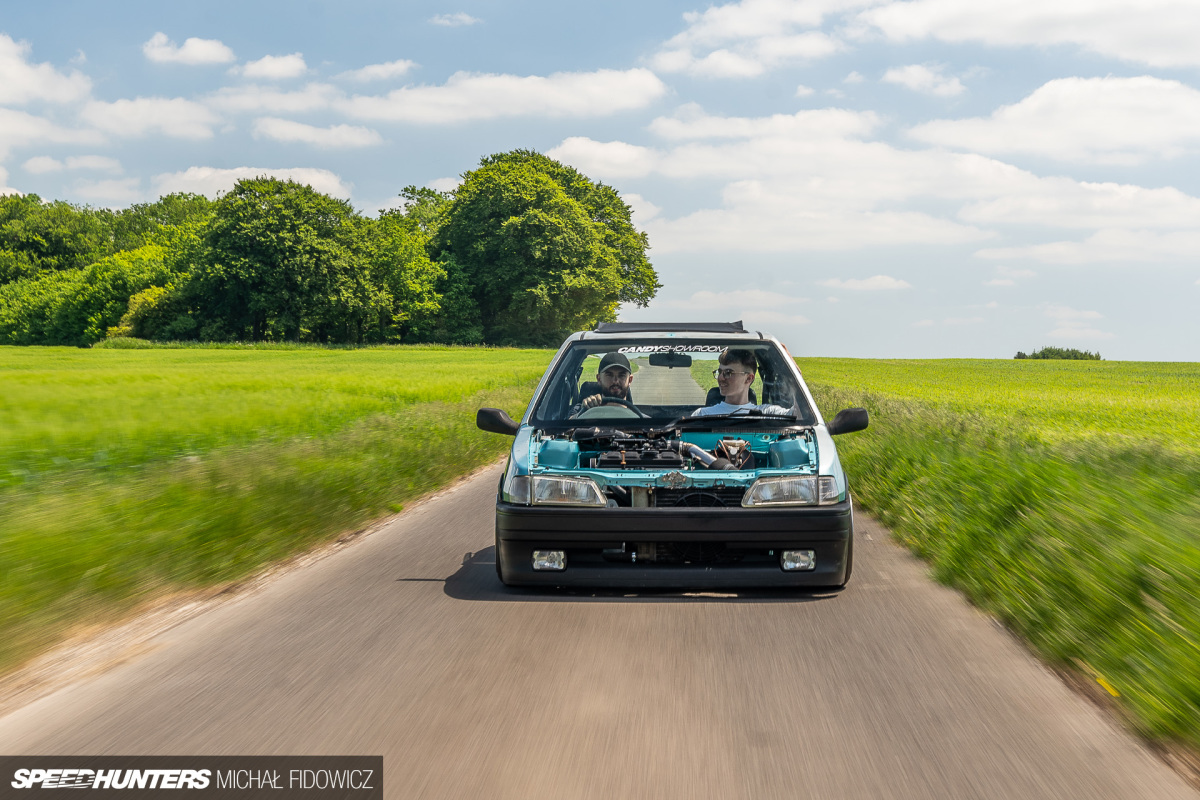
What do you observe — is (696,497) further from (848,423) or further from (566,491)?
(848,423)

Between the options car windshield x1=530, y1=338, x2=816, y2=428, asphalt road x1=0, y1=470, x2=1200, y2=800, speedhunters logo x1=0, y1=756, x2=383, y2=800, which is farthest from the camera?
car windshield x1=530, y1=338, x2=816, y2=428

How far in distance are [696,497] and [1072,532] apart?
2245 mm

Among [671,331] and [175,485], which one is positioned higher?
[671,331]

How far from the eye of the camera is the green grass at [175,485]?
17.9 feet

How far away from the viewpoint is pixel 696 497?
18.4 ft

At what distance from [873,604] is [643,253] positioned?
87.4 m

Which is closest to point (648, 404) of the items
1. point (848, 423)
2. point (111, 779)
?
point (848, 423)

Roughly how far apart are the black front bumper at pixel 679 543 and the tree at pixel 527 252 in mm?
70868

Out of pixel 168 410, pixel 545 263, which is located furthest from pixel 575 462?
pixel 545 263

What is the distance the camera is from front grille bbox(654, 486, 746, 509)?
559 cm

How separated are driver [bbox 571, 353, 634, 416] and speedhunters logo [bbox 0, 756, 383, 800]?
3.95 metres

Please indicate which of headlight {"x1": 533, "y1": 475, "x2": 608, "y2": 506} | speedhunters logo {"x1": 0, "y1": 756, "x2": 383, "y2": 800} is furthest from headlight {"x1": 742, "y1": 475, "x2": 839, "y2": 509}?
speedhunters logo {"x1": 0, "y1": 756, "x2": 383, "y2": 800}

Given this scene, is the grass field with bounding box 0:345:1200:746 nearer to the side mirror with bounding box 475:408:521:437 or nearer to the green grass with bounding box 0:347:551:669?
the green grass with bounding box 0:347:551:669

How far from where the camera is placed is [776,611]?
5473 mm
